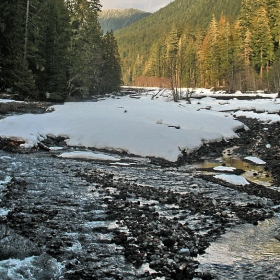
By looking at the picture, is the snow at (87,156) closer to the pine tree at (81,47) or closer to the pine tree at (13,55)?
the pine tree at (13,55)

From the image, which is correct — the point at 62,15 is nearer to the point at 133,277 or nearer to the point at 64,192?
the point at 64,192

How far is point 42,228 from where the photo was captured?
14.1ft

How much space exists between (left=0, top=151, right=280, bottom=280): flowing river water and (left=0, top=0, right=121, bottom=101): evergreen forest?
59.4 feet

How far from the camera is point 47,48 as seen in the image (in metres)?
28.7

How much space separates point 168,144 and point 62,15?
23673mm

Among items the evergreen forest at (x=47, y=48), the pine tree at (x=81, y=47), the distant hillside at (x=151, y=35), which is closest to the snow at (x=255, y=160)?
the evergreen forest at (x=47, y=48)

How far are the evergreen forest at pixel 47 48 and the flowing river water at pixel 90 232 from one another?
59.4ft

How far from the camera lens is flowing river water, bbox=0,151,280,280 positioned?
343 cm

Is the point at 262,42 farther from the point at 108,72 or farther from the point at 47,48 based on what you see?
the point at 47,48

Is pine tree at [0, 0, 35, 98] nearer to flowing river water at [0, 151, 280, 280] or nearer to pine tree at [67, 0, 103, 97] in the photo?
pine tree at [67, 0, 103, 97]

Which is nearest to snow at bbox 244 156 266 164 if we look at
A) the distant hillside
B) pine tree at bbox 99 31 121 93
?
pine tree at bbox 99 31 121 93

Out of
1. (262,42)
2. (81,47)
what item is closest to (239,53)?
(262,42)

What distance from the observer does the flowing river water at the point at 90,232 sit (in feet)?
11.2

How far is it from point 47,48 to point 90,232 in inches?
1081
